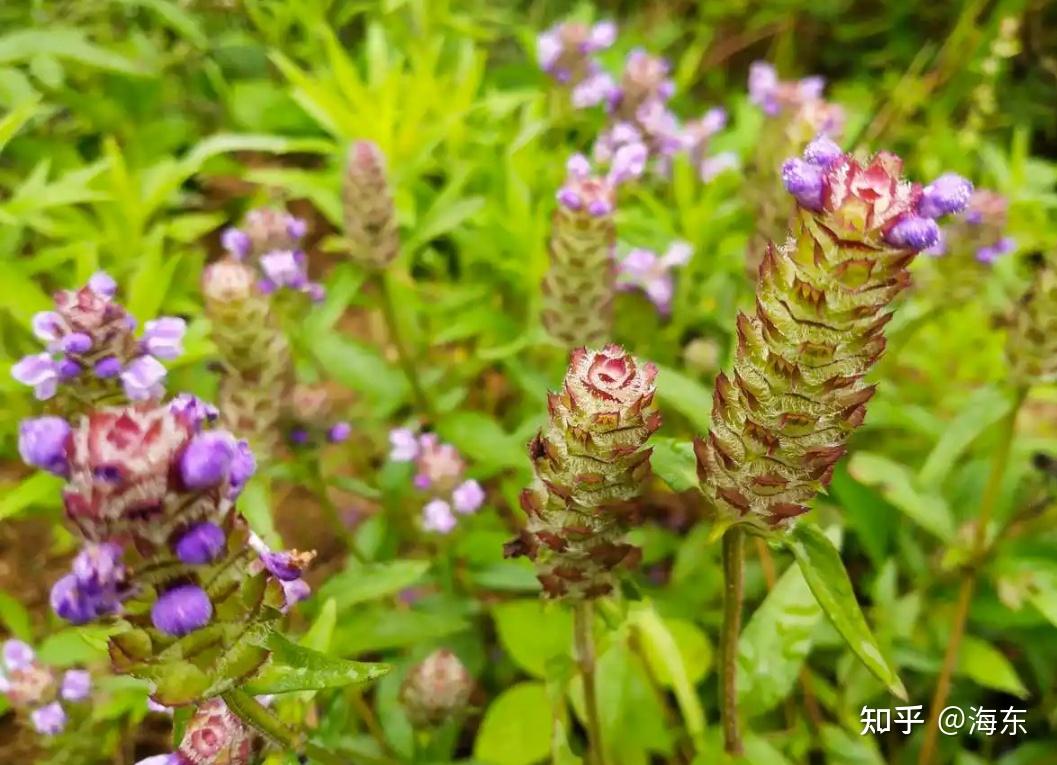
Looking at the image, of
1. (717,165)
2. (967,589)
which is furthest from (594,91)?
(967,589)

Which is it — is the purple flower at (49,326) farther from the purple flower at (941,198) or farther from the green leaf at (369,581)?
the purple flower at (941,198)

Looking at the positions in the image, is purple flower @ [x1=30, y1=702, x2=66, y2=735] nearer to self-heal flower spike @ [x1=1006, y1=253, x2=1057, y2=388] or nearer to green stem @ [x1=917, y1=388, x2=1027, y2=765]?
green stem @ [x1=917, y1=388, x2=1027, y2=765]

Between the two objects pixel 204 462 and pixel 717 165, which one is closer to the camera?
pixel 204 462

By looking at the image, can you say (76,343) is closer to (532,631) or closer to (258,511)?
(258,511)

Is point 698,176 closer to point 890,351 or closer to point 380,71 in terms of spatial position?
point 890,351

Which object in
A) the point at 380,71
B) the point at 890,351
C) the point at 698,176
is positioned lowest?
the point at 890,351

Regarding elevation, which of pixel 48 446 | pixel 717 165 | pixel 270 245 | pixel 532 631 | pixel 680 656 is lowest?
pixel 532 631

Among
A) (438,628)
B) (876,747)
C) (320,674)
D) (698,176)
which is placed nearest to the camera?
(320,674)

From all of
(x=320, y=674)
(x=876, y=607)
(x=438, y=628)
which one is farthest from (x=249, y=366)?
(x=876, y=607)
